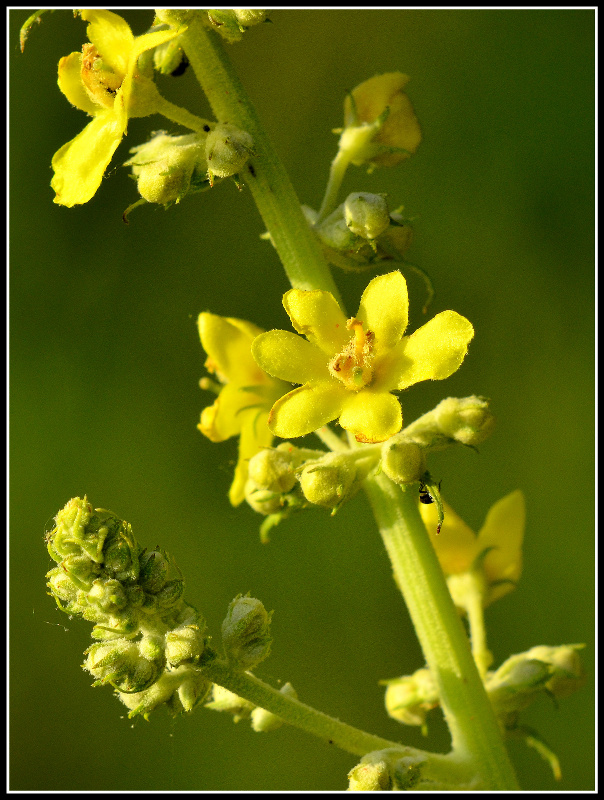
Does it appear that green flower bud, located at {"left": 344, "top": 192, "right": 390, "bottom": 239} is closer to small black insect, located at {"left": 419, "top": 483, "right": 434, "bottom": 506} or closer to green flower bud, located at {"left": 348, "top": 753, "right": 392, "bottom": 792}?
small black insect, located at {"left": 419, "top": 483, "right": 434, "bottom": 506}

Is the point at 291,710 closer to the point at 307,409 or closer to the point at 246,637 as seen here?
the point at 246,637

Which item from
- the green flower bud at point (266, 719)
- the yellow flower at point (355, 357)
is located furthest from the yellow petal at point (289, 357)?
the green flower bud at point (266, 719)

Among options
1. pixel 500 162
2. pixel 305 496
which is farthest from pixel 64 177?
pixel 500 162

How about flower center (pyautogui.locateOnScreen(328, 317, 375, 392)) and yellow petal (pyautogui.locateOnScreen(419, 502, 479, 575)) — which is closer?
flower center (pyautogui.locateOnScreen(328, 317, 375, 392))

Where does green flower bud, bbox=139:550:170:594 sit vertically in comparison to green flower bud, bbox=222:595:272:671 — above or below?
above

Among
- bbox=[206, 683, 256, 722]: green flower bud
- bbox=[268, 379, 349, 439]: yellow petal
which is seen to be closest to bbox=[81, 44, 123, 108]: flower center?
bbox=[268, 379, 349, 439]: yellow petal

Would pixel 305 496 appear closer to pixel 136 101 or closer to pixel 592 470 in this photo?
pixel 136 101

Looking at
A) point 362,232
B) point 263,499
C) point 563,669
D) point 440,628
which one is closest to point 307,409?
point 263,499
